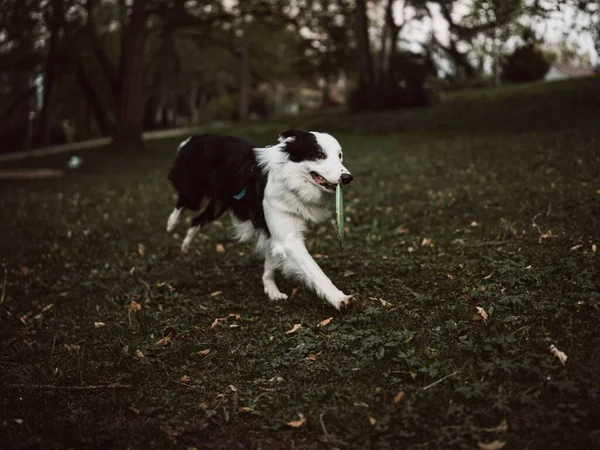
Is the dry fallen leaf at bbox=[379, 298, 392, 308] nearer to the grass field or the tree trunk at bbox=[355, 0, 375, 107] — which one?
the grass field

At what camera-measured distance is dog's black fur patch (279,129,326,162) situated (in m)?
5.17

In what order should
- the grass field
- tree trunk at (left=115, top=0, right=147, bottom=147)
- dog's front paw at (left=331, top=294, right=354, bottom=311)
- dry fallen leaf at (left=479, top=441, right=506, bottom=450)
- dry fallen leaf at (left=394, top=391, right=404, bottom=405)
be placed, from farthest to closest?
tree trunk at (left=115, top=0, right=147, bottom=147) < dog's front paw at (left=331, top=294, right=354, bottom=311) < dry fallen leaf at (left=394, top=391, right=404, bottom=405) < the grass field < dry fallen leaf at (left=479, top=441, right=506, bottom=450)

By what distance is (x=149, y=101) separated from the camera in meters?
42.1

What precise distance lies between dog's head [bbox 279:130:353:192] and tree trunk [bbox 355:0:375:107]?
808 inches

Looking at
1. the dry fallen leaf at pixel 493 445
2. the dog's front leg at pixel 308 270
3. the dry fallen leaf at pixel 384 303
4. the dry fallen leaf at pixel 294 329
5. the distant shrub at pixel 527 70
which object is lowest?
the dry fallen leaf at pixel 493 445

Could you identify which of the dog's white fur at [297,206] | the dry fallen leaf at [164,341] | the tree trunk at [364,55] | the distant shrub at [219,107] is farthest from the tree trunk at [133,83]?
the distant shrub at [219,107]

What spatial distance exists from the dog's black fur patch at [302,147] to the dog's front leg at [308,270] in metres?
0.78

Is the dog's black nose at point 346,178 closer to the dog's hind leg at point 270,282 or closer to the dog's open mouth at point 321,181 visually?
the dog's open mouth at point 321,181

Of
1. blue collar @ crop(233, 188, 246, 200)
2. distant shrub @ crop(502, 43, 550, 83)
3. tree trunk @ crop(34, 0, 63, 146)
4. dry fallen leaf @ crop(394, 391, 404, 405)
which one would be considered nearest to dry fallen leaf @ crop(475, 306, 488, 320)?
dry fallen leaf @ crop(394, 391, 404, 405)

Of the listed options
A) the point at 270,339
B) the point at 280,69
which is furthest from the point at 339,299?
the point at 280,69

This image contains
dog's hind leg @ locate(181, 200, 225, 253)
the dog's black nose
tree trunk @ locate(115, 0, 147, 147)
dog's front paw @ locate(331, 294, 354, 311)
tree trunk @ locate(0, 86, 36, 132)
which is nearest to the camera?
the dog's black nose

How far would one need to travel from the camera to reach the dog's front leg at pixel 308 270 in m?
5.13

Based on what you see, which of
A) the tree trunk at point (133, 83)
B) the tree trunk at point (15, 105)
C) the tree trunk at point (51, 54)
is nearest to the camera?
the tree trunk at point (133, 83)

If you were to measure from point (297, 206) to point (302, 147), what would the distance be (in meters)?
0.58
